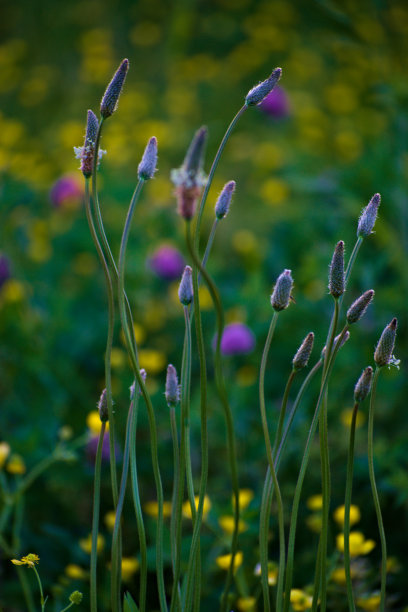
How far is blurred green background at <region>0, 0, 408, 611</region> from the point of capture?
3.60 feet

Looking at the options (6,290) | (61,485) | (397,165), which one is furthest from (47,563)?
(397,165)

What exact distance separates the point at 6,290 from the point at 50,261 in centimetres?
37

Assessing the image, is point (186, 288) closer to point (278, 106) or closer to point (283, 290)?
point (283, 290)

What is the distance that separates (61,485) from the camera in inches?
42.7

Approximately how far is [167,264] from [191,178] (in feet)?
3.43

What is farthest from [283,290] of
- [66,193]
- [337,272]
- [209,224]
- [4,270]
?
[209,224]

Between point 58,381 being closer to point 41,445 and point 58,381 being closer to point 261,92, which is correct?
point 41,445

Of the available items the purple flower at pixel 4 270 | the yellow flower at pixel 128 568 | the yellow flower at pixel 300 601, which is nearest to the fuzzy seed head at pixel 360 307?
the yellow flower at pixel 300 601

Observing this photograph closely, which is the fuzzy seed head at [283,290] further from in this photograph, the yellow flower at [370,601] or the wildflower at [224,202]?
the yellow flower at [370,601]

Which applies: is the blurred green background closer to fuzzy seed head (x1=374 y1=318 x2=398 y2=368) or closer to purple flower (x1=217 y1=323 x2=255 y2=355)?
purple flower (x1=217 y1=323 x2=255 y2=355)

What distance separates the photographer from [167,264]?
146 centimetres

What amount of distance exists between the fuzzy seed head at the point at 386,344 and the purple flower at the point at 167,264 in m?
0.98

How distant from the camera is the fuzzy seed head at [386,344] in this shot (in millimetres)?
512

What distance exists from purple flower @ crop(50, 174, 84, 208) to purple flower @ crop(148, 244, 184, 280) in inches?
13.8
